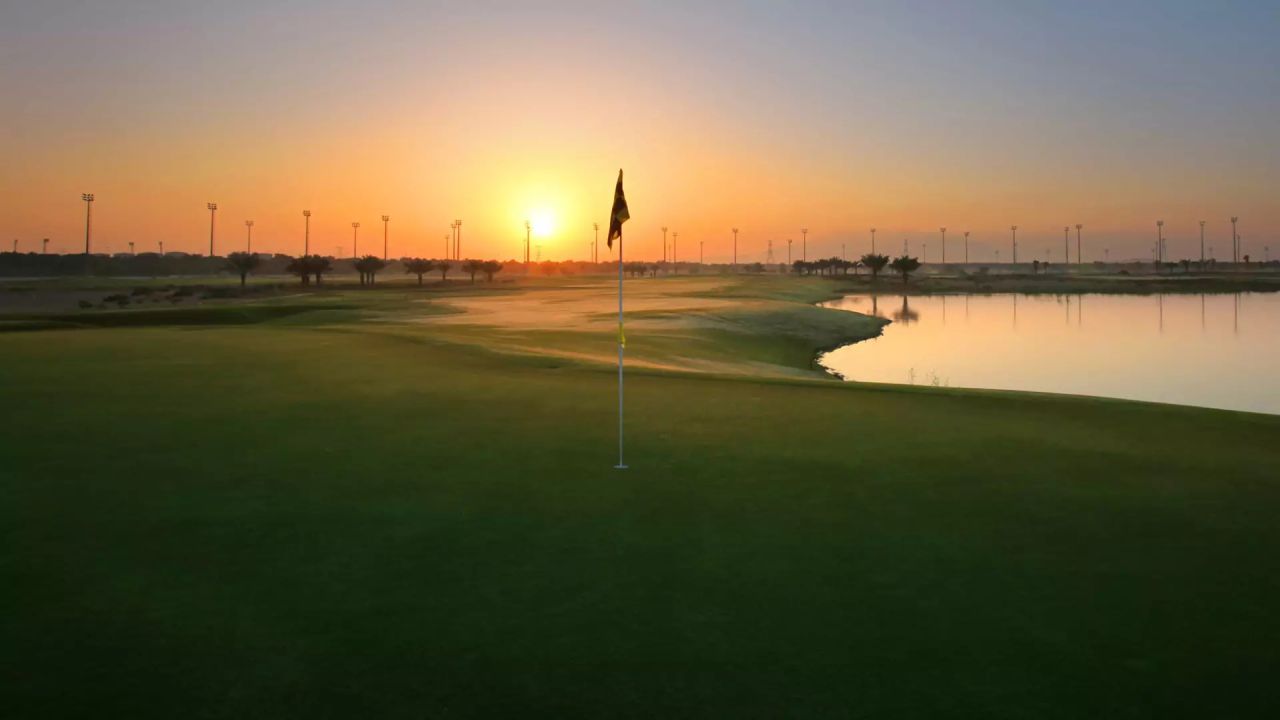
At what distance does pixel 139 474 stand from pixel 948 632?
9.24 meters

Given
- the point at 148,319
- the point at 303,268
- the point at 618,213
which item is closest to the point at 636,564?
the point at 618,213

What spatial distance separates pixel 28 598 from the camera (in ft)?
22.3

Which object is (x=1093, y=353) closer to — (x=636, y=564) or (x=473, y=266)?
(x=636, y=564)

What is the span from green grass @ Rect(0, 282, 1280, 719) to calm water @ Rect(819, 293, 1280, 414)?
2330 cm

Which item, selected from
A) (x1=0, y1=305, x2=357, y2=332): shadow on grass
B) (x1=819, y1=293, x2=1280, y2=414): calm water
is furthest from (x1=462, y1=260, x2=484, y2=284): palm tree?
(x1=0, y1=305, x2=357, y2=332): shadow on grass

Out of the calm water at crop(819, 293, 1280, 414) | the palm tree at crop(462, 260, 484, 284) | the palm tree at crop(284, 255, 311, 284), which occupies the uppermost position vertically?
the palm tree at crop(462, 260, 484, 284)

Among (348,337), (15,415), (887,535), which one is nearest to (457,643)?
(887,535)

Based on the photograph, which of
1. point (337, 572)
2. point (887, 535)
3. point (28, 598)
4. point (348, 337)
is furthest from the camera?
point (348, 337)

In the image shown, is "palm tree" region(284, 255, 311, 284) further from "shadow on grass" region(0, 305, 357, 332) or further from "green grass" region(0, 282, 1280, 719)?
"green grass" region(0, 282, 1280, 719)

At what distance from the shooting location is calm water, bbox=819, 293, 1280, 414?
3678 centimetres

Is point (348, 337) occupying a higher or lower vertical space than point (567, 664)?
higher

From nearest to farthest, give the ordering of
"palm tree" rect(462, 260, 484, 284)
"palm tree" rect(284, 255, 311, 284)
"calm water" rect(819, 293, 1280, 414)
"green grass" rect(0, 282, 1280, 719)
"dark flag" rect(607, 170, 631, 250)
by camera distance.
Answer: "green grass" rect(0, 282, 1280, 719)
"dark flag" rect(607, 170, 631, 250)
"calm water" rect(819, 293, 1280, 414)
"palm tree" rect(284, 255, 311, 284)
"palm tree" rect(462, 260, 484, 284)

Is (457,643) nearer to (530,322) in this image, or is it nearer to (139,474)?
(139,474)

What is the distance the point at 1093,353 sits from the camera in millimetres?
50062
